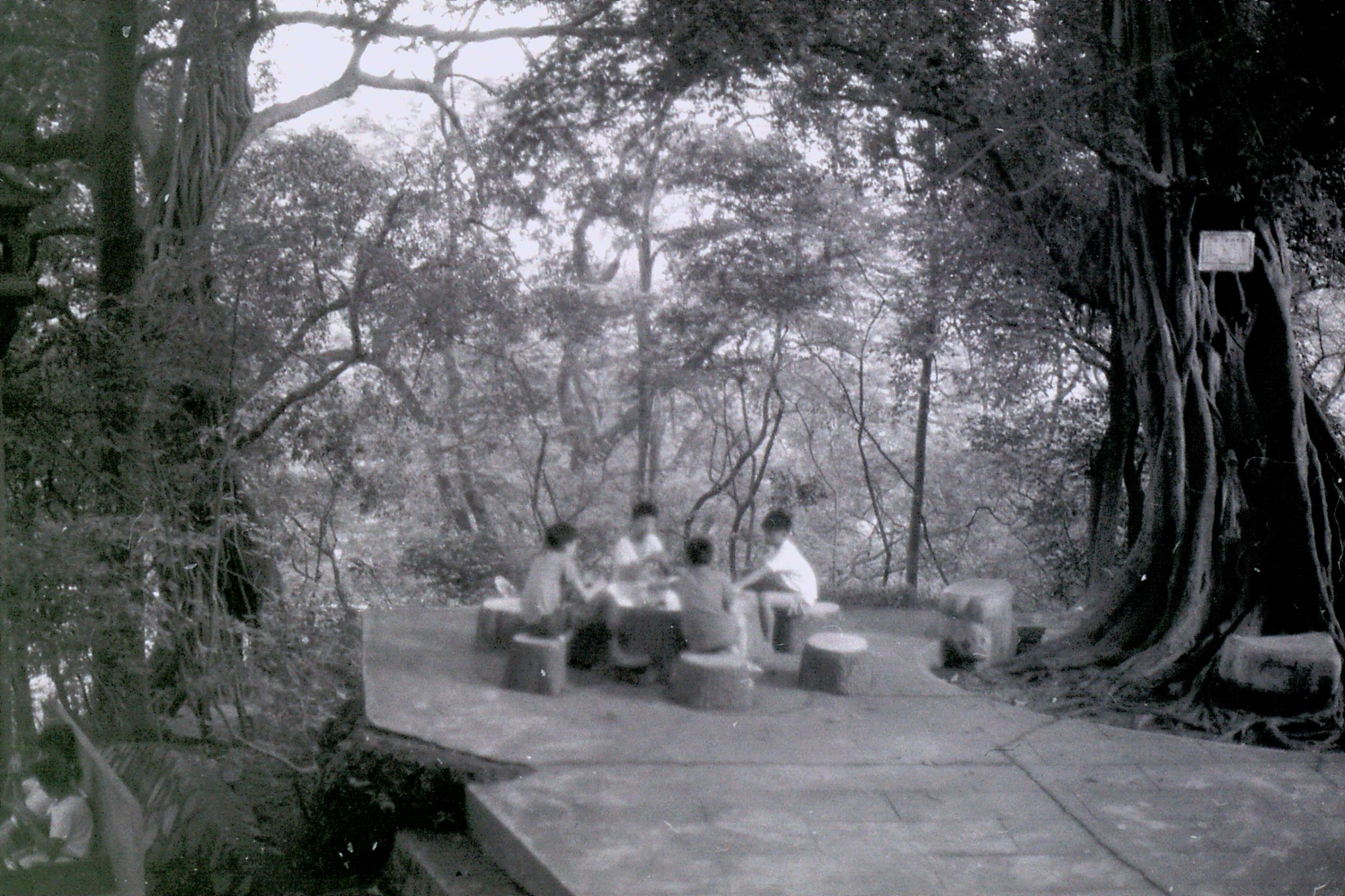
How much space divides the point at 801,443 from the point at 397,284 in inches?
239

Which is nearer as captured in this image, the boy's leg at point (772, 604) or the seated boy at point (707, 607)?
the seated boy at point (707, 607)

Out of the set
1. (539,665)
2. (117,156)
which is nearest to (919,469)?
(539,665)

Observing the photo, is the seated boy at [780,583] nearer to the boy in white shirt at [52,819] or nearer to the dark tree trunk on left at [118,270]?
the dark tree trunk on left at [118,270]

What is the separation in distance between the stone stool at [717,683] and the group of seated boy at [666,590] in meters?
0.12

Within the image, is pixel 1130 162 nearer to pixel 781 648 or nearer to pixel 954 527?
pixel 781 648

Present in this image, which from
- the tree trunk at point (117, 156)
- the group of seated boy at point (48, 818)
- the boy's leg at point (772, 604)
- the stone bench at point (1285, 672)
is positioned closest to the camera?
the group of seated boy at point (48, 818)

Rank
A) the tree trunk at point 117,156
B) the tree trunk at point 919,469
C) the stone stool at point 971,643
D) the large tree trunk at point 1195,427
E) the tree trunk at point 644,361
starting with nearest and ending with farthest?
the large tree trunk at point 1195,427
the stone stool at point 971,643
the tree trunk at point 117,156
the tree trunk at point 919,469
the tree trunk at point 644,361

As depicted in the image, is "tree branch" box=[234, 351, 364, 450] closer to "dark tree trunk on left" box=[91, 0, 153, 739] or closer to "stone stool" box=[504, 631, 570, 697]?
"dark tree trunk on left" box=[91, 0, 153, 739]

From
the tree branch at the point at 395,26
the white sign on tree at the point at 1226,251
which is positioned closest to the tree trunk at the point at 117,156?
the tree branch at the point at 395,26

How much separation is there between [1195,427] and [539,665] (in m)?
4.57

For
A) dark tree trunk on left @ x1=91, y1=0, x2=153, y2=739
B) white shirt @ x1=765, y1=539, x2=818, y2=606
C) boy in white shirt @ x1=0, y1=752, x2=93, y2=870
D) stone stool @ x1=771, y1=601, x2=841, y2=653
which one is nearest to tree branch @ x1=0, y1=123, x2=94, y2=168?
dark tree trunk on left @ x1=91, y1=0, x2=153, y2=739

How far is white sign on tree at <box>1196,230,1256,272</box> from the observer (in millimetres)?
7777

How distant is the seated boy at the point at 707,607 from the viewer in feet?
22.3

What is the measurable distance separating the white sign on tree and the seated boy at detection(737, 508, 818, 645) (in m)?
3.30
